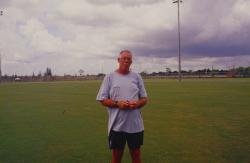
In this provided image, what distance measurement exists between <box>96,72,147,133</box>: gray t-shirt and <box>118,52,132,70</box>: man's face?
0.12 metres

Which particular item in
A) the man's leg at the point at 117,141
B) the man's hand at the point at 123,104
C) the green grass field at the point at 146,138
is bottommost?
the green grass field at the point at 146,138

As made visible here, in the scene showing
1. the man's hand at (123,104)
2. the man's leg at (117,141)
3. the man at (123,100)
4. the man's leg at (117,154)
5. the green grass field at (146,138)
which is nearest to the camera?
the man's hand at (123,104)

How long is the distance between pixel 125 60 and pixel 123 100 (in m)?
0.51

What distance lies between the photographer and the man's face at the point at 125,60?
15.2 ft

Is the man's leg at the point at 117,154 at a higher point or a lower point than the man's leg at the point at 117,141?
lower

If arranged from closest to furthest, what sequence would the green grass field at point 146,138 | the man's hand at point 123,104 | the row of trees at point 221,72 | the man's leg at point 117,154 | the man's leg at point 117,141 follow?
the man's hand at point 123,104 < the man's leg at point 117,141 < the man's leg at point 117,154 < the green grass field at point 146,138 < the row of trees at point 221,72

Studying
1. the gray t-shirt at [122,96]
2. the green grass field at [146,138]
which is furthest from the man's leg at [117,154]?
the green grass field at [146,138]

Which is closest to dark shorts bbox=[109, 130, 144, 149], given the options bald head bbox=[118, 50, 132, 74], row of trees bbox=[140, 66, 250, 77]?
bald head bbox=[118, 50, 132, 74]

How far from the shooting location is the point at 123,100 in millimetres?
4570

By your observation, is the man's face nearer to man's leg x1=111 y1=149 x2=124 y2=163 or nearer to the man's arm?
the man's arm

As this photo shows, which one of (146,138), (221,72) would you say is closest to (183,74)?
(221,72)

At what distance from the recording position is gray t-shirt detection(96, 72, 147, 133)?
462cm

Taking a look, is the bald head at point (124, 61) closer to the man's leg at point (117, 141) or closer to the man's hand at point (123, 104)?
the man's hand at point (123, 104)

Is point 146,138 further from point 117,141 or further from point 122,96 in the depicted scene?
point 122,96
